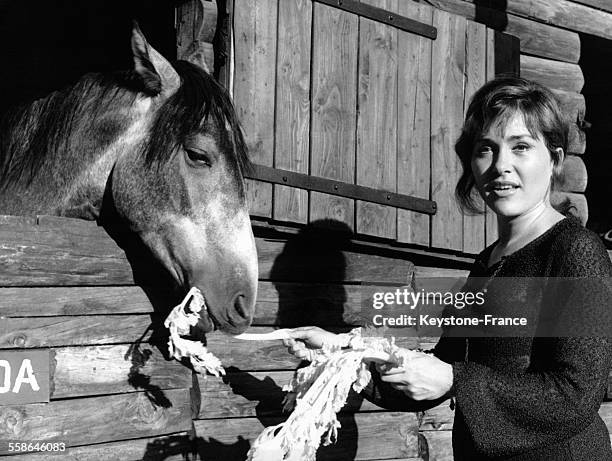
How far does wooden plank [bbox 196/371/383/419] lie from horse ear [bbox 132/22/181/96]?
1185 millimetres

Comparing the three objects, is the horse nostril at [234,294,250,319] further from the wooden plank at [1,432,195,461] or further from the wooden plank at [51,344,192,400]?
the wooden plank at [1,432,195,461]

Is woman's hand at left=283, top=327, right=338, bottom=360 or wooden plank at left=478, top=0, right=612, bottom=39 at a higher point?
wooden plank at left=478, top=0, right=612, bottom=39

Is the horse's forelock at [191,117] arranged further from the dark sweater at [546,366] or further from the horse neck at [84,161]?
the dark sweater at [546,366]

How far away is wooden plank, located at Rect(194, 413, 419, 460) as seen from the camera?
3533mm

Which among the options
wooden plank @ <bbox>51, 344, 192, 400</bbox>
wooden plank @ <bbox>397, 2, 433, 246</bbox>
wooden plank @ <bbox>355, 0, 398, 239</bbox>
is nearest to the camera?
A: wooden plank @ <bbox>51, 344, 192, 400</bbox>

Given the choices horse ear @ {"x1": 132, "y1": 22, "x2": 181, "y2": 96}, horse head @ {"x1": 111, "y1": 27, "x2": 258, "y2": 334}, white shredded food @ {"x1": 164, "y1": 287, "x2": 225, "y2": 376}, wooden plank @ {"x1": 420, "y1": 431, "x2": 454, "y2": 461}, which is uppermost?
horse ear @ {"x1": 132, "y1": 22, "x2": 181, "y2": 96}

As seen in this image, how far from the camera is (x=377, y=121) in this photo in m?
4.32

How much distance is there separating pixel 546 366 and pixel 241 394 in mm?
1862

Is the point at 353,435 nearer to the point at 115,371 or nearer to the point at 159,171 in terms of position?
the point at 115,371

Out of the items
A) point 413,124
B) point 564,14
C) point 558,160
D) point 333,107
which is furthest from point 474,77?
point 558,160

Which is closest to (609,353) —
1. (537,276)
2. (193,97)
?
(537,276)

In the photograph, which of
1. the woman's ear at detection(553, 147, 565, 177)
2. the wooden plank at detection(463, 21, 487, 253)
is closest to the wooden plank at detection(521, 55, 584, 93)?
the wooden plank at detection(463, 21, 487, 253)

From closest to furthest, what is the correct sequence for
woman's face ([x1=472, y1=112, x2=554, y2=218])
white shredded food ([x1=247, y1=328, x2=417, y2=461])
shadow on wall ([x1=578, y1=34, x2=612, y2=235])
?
white shredded food ([x1=247, y1=328, x2=417, y2=461]), woman's face ([x1=472, y1=112, x2=554, y2=218]), shadow on wall ([x1=578, y1=34, x2=612, y2=235])

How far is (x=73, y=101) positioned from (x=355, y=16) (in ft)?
4.96
